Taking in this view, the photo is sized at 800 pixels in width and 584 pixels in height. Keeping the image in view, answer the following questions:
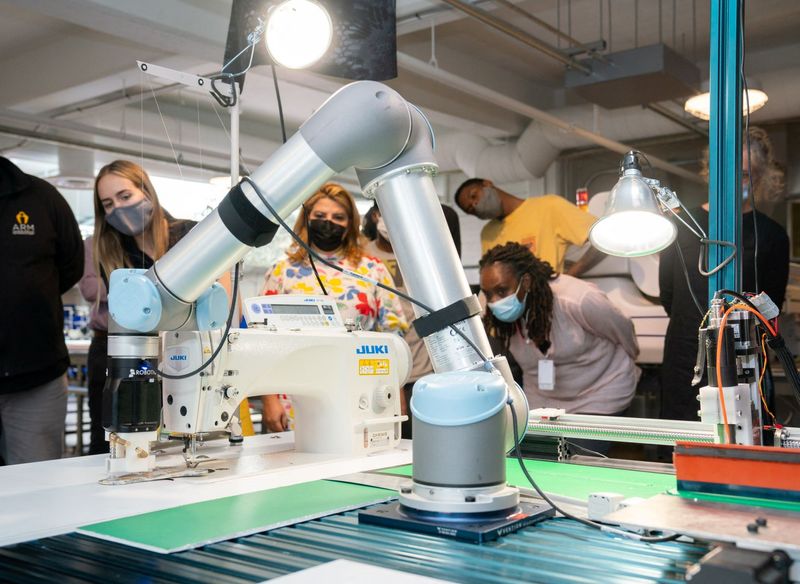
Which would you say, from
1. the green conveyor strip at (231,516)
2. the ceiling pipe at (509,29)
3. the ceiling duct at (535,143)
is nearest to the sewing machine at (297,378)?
the green conveyor strip at (231,516)

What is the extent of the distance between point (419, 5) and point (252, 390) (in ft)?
11.4

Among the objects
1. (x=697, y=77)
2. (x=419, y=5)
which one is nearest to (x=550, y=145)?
(x=697, y=77)

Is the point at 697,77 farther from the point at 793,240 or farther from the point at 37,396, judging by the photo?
the point at 37,396

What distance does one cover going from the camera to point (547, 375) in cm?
279

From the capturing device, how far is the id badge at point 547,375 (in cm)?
278

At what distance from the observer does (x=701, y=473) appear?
101 centimetres

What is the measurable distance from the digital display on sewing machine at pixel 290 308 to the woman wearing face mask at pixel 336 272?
0.48m

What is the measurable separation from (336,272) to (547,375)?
0.86m

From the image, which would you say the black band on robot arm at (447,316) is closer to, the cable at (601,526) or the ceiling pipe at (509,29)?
the cable at (601,526)

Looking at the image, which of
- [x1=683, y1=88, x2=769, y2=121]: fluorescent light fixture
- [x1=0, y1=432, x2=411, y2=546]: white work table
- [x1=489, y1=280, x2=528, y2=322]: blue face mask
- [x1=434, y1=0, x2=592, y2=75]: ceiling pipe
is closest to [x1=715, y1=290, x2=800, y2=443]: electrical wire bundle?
[x1=0, y1=432, x2=411, y2=546]: white work table

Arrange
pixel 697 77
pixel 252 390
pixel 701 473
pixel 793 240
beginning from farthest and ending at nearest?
pixel 793 240 < pixel 697 77 < pixel 252 390 < pixel 701 473

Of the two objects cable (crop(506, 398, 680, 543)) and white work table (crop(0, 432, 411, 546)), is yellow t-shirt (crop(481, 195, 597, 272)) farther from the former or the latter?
cable (crop(506, 398, 680, 543))

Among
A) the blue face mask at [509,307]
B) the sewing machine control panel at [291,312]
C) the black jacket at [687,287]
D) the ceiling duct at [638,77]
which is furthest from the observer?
the ceiling duct at [638,77]

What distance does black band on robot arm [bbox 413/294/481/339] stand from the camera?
3.74ft
